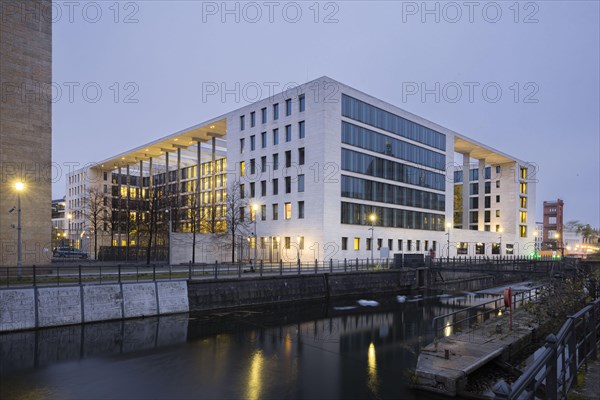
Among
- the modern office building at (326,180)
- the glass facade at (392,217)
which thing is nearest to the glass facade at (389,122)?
the modern office building at (326,180)

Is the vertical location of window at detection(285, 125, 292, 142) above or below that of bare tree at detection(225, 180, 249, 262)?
above

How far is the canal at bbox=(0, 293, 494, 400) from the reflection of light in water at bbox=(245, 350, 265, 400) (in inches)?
1.2

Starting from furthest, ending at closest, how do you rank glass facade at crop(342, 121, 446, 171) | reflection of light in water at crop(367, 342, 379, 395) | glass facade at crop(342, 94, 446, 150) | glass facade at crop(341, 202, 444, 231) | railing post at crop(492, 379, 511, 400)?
glass facade at crop(342, 94, 446, 150), glass facade at crop(342, 121, 446, 171), glass facade at crop(341, 202, 444, 231), reflection of light in water at crop(367, 342, 379, 395), railing post at crop(492, 379, 511, 400)

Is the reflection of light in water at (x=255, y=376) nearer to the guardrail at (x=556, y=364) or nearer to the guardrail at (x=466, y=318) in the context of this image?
the guardrail at (x=466, y=318)

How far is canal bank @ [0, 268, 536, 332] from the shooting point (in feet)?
69.5

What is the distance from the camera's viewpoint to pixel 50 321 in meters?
21.6

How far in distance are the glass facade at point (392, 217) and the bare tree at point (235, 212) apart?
1300cm

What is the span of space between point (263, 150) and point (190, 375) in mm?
44595

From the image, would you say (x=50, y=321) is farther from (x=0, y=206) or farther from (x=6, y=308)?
(x=0, y=206)

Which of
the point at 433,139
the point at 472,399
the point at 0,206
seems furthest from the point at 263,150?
the point at 472,399

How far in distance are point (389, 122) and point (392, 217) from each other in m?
12.9

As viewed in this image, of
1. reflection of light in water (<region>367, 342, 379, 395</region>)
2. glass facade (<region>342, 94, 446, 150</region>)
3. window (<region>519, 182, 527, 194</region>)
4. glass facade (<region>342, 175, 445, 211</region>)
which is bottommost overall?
reflection of light in water (<region>367, 342, 379, 395</region>)

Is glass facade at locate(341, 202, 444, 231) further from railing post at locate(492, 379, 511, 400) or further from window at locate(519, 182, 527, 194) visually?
railing post at locate(492, 379, 511, 400)

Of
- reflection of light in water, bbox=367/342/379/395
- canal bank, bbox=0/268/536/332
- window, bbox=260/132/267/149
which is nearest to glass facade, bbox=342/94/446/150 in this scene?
window, bbox=260/132/267/149
